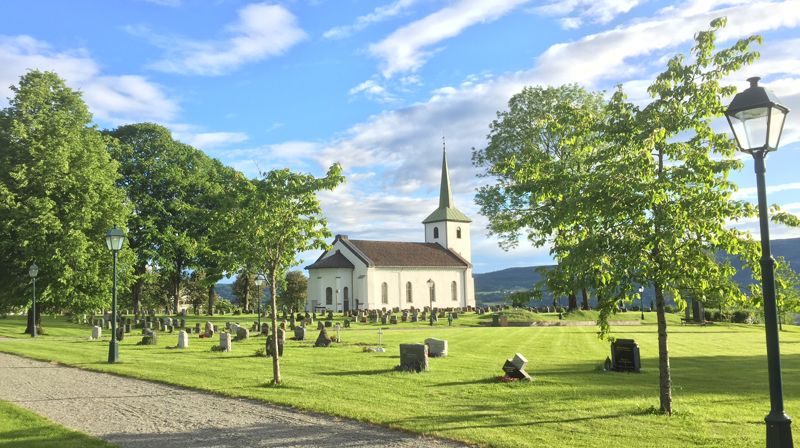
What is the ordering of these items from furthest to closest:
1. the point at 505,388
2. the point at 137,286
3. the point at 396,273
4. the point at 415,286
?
the point at 415,286
the point at 396,273
the point at 137,286
the point at 505,388

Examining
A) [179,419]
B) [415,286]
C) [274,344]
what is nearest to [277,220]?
[274,344]

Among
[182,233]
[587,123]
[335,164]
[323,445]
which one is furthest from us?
[182,233]

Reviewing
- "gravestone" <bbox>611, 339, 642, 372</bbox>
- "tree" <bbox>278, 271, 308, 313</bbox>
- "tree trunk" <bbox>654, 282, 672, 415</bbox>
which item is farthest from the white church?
"tree trunk" <bbox>654, 282, 672, 415</bbox>

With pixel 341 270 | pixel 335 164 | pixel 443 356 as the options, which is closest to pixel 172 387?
pixel 335 164

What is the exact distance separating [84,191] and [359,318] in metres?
23.1

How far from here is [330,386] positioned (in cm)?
1373

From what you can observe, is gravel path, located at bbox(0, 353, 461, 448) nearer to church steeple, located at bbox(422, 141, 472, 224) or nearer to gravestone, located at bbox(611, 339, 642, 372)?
gravestone, located at bbox(611, 339, 642, 372)

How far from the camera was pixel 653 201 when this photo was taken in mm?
9266

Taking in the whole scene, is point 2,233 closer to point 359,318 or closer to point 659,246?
A: point 359,318

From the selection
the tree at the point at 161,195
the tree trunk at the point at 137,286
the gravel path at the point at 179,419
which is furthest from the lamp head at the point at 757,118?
the tree trunk at the point at 137,286

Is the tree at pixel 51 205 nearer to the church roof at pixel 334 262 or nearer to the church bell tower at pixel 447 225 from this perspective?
the church roof at pixel 334 262

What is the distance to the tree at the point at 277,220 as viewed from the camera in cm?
1401

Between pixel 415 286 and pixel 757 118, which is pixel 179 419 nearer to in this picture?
pixel 757 118

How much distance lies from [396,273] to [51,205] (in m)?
45.9
